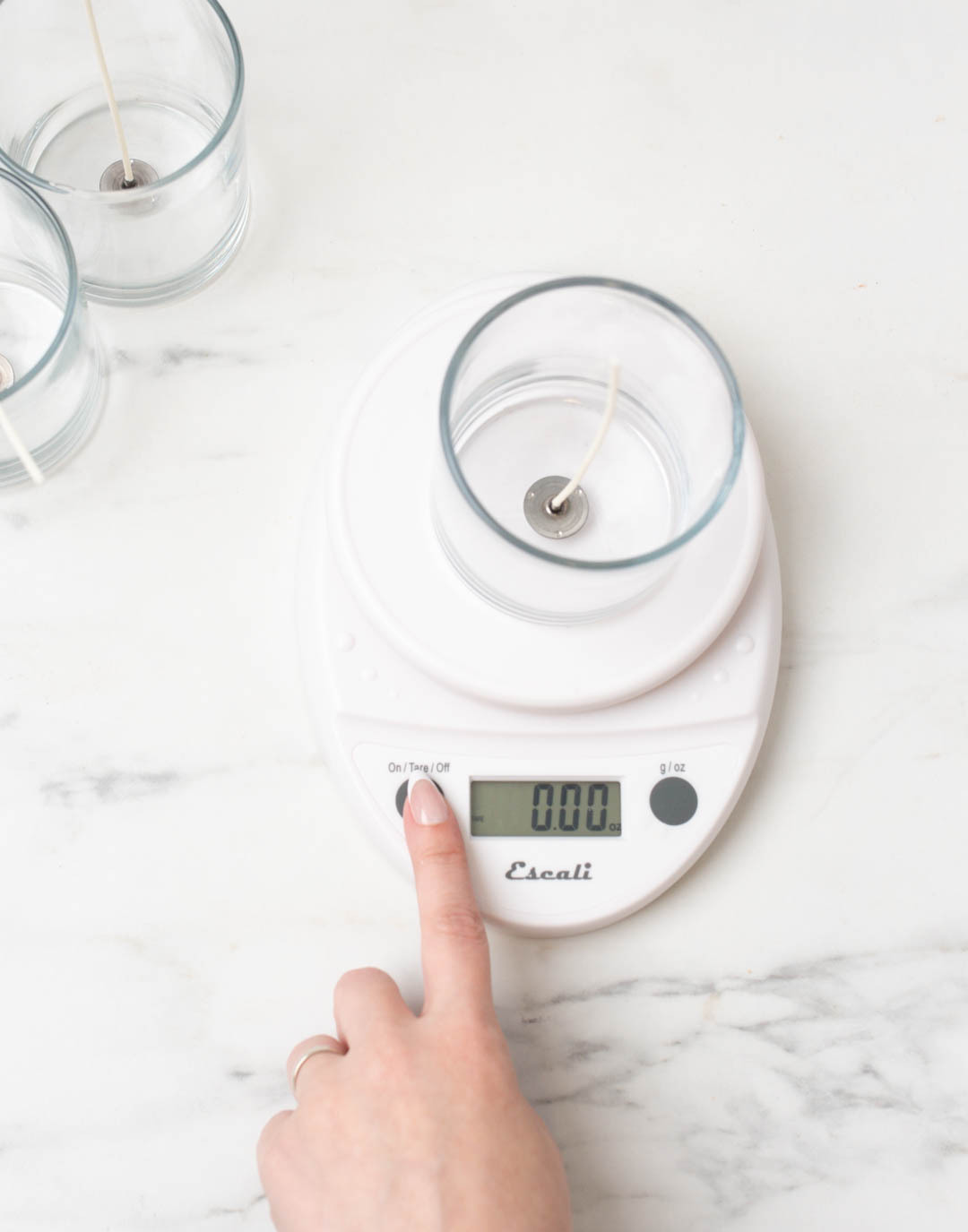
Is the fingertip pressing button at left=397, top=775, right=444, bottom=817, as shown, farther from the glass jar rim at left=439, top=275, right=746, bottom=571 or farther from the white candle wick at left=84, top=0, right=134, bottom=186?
the white candle wick at left=84, top=0, right=134, bottom=186

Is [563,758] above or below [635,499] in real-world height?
below

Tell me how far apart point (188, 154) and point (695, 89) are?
42cm

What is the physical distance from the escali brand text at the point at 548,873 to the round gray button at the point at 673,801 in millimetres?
62

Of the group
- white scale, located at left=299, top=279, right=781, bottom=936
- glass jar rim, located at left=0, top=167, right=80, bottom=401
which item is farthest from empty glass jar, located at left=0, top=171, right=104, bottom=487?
white scale, located at left=299, top=279, right=781, bottom=936

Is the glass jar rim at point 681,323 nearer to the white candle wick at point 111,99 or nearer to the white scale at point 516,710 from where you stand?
the white scale at point 516,710

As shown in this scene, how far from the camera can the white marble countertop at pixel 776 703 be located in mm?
709

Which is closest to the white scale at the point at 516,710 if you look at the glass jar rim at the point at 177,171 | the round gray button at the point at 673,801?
the round gray button at the point at 673,801

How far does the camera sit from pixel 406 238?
81 centimetres

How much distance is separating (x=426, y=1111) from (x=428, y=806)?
0.19 metres

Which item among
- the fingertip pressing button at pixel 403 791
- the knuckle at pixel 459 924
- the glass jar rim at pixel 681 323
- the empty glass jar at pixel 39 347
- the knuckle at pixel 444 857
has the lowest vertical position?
the knuckle at pixel 459 924

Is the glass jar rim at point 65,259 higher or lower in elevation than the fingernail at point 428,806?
higher

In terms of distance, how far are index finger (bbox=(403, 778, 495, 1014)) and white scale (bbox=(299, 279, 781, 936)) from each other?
0.02 m

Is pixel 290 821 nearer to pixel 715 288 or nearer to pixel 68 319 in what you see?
pixel 68 319

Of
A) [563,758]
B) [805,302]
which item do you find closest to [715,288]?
[805,302]
